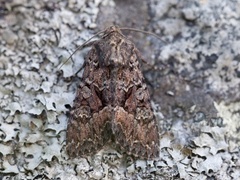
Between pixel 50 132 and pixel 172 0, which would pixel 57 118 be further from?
pixel 172 0

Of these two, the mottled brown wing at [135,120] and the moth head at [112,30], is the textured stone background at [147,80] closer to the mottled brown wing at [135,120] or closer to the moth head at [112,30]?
the mottled brown wing at [135,120]

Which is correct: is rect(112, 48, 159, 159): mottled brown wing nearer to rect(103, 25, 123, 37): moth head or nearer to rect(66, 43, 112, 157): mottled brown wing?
rect(66, 43, 112, 157): mottled brown wing

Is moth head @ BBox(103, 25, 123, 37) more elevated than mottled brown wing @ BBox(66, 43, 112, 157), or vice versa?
moth head @ BBox(103, 25, 123, 37)

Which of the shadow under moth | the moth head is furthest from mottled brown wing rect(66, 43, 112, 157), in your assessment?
the moth head

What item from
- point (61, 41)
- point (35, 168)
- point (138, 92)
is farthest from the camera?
point (61, 41)

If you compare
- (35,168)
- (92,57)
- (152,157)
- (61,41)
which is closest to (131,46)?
(92,57)

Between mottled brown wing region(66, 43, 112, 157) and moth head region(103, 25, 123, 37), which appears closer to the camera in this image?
mottled brown wing region(66, 43, 112, 157)
